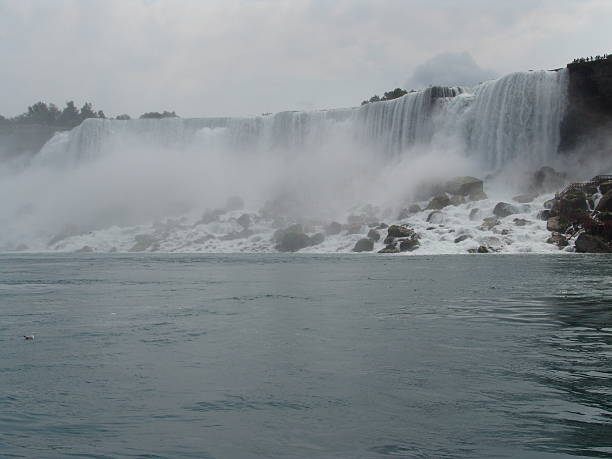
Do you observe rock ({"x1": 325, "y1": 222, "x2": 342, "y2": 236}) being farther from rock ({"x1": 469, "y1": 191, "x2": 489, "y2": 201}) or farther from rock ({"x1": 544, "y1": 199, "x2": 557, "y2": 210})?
rock ({"x1": 544, "y1": 199, "x2": 557, "y2": 210})

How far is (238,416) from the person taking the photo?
4586 mm

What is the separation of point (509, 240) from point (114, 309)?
66.9ft

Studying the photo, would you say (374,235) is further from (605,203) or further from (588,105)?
(588,105)

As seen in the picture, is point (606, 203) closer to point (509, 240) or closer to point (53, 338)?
point (509, 240)

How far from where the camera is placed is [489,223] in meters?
30.1

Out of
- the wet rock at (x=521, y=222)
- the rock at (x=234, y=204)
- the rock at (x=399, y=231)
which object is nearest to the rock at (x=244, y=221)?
the rock at (x=234, y=204)

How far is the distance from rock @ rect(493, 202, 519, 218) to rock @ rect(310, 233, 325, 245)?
9057mm

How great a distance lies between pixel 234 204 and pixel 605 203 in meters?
26.2

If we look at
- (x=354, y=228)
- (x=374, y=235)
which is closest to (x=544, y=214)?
(x=374, y=235)

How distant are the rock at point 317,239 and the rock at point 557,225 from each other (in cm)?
1176

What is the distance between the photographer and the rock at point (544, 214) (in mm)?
29578

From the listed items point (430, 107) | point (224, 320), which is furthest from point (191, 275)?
point (430, 107)

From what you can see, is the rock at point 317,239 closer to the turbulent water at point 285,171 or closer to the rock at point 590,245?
the turbulent water at point 285,171

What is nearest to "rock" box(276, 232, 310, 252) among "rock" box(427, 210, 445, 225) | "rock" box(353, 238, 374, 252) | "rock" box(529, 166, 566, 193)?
"rock" box(353, 238, 374, 252)
